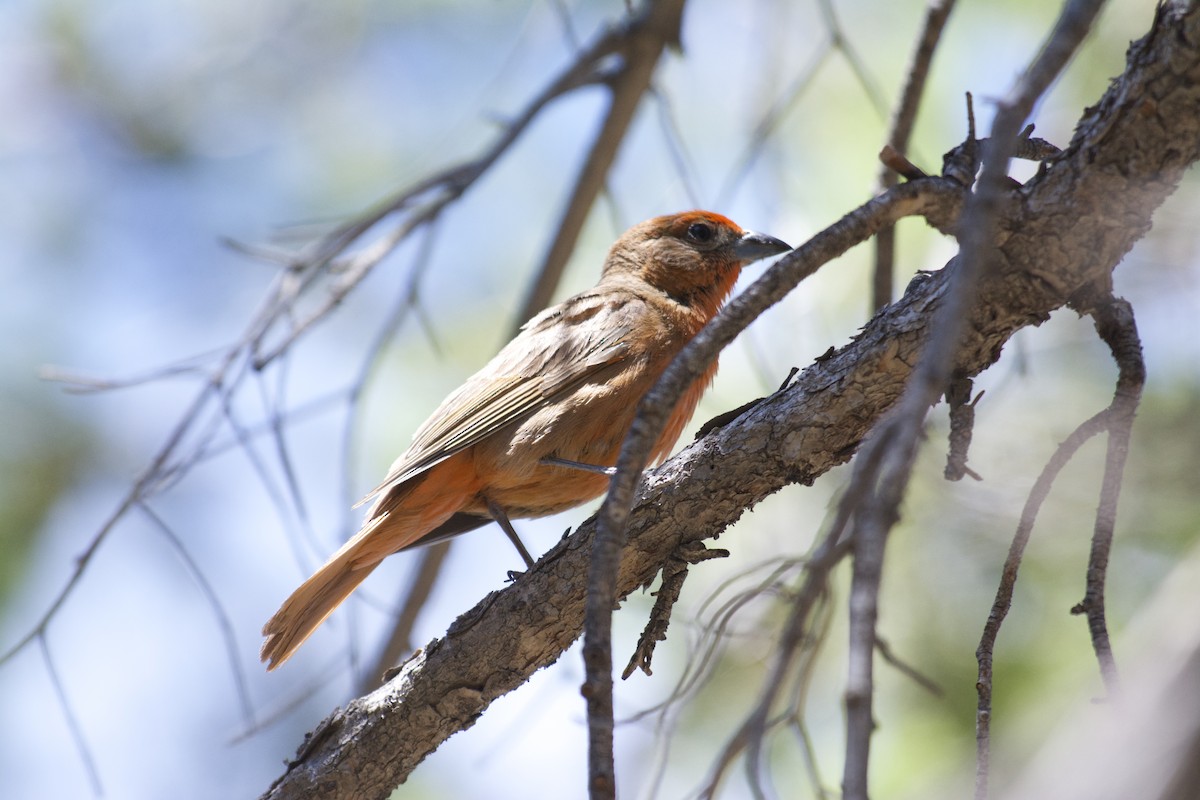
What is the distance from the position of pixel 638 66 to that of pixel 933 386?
13.1ft

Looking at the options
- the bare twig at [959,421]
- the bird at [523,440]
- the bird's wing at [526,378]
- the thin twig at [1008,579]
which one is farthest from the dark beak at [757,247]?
the thin twig at [1008,579]

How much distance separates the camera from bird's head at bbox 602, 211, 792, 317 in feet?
17.0

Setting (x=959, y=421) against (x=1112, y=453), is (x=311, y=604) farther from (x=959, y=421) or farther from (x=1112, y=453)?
Answer: (x=1112, y=453)

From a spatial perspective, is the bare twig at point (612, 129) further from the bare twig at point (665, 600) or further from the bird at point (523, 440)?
the bare twig at point (665, 600)

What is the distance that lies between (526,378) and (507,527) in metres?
0.61

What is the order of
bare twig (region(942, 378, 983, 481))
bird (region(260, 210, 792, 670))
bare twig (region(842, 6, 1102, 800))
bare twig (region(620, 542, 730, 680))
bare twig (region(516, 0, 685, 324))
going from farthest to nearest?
bare twig (region(516, 0, 685, 324))
bird (region(260, 210, 792, 670))
bare twig (region(620, 542, 730, 680))
bare twig (region(942, 378, 983, 481))
bare twig (region(842, 6, 1102, 800))

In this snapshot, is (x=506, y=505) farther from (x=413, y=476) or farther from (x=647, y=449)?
(x=647, y=449)

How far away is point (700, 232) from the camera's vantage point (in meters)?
5.35

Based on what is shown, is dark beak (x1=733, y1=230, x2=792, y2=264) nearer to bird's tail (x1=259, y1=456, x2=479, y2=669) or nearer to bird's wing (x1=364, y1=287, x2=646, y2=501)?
bird's wing (x1=364, y1=287, x2=646, y2=501)

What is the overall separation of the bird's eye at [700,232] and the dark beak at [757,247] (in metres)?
0.16

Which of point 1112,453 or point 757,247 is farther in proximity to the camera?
point 757,247

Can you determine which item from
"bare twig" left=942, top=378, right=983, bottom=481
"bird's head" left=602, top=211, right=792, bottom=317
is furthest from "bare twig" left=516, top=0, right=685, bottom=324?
"bare twig" left=942, top=378, right=983, bottom=481

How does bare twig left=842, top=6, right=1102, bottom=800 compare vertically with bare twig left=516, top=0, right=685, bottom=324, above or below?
below

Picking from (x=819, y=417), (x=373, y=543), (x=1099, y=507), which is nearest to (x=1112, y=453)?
(x=1099, y=507)
